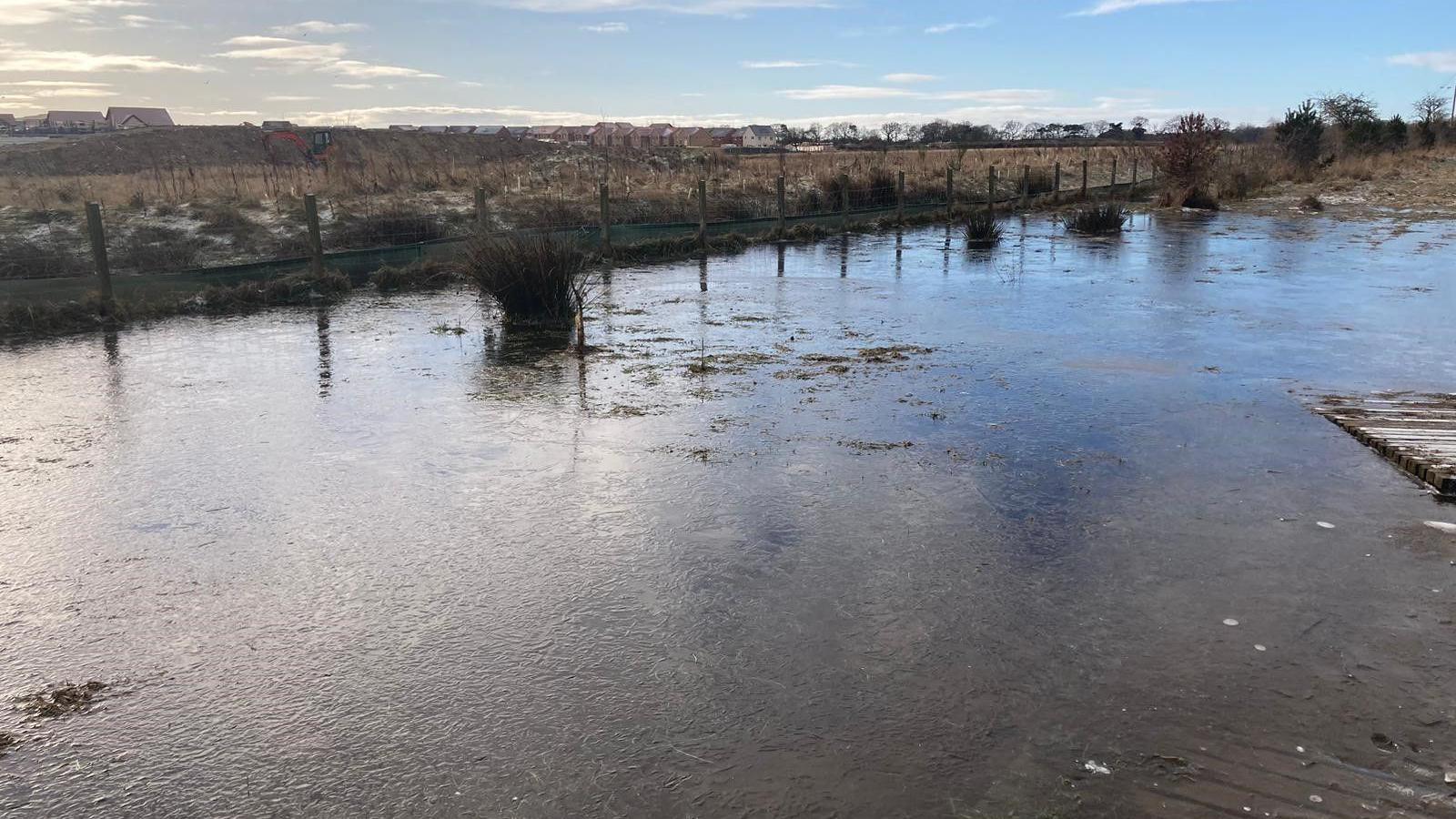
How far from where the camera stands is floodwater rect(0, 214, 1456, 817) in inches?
124

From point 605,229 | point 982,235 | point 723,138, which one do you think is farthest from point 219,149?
point 982,235

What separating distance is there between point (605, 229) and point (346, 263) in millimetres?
4772

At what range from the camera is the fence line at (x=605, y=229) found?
1234 centimetres

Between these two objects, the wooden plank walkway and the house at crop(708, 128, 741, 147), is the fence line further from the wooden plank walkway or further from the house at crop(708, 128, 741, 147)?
the house at crop(708, 128, 741, 147)

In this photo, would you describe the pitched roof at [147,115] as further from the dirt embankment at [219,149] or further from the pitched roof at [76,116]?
the dirt embankment at [219,149]

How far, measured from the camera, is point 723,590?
4430mm

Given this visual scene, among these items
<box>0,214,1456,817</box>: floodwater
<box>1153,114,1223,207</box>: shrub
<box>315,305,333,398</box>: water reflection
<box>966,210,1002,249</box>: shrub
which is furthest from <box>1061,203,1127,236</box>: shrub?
<box>315,305,333,398</box>: water reflection

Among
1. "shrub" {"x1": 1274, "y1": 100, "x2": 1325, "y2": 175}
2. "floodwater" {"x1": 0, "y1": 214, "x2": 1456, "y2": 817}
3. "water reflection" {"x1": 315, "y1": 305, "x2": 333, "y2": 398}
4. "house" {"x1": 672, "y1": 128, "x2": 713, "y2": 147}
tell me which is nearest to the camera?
"floodwater" {"x1": 0, "y1": 214, "x2": 1456, "y2": 817}

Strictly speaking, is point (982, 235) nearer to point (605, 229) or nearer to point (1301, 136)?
point (605, 229)

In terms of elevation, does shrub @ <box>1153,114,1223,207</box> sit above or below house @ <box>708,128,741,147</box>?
below

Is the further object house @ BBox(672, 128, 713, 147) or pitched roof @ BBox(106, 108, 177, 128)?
pitched roof @ BBox(106, 108, 177, 128)

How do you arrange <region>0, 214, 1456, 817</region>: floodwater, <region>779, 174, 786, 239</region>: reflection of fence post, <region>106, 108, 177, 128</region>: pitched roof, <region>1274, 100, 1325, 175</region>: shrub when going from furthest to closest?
<region>106, 108, 177, 128</region>: pitched roof → <region>1274, 100, 1325, 175</region>: shrub → <region>779, 174, 786, 239</region>: reflection of fence post → <region>0, 214, 1456, 817</region>: floodwater

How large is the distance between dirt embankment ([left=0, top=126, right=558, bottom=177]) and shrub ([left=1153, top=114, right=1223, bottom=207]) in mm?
30421

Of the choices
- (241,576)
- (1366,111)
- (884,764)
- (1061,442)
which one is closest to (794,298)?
(1061,442)
